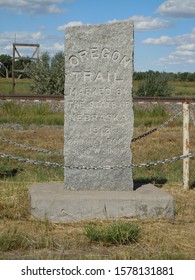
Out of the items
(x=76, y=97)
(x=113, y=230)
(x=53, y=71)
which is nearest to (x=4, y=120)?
(x=53, y=71)

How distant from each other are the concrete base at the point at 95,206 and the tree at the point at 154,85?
18493 mm

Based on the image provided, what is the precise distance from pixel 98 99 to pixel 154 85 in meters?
18.3

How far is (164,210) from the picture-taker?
7.34 meters

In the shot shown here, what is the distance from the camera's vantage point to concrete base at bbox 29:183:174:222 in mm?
7203

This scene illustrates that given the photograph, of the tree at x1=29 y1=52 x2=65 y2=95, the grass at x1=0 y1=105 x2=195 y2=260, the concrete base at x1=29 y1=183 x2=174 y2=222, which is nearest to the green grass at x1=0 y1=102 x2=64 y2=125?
the tree at x1=29 y1=52 x2=65 y2=95

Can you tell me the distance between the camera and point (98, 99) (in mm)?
7805

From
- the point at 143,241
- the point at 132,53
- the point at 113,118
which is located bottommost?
the point at 143,241

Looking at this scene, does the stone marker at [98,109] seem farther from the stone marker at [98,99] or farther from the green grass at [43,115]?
the green grass at [43,115]

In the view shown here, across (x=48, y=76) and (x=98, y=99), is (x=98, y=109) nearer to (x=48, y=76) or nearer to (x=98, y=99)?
(x=98, y=99)

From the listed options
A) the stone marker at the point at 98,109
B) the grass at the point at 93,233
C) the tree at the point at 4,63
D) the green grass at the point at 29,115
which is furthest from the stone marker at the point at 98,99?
the tree at the point at 4,63

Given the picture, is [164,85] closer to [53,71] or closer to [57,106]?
[53,71]

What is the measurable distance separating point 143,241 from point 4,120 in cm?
1170

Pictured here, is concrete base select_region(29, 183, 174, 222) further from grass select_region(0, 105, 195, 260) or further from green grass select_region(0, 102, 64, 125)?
green grass select_region(0, 102, 64, 125)

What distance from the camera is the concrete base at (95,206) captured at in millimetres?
7203
